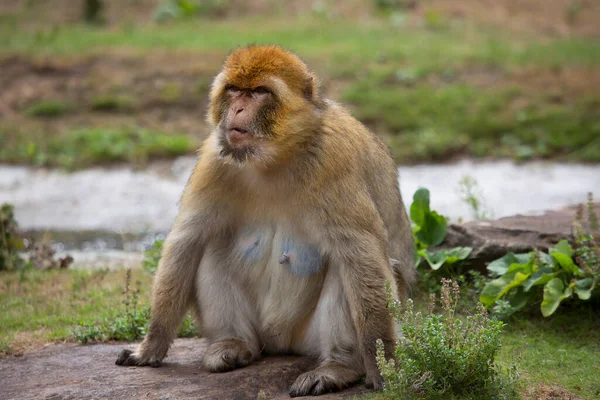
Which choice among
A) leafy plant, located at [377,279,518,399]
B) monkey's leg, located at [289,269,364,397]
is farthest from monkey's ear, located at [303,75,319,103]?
leafy plant, located at [377,279,518,399]

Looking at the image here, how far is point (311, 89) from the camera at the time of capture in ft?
17.5

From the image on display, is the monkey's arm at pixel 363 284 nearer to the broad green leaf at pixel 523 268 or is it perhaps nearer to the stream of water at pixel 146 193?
the broad green leaf at pixel 523 268

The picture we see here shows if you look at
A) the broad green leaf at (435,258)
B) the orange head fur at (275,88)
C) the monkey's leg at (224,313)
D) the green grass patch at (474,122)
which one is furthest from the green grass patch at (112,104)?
→ the orange head fur at (275,88)

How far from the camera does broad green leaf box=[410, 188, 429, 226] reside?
23.9ft

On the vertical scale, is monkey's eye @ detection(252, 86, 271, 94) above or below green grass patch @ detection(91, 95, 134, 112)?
above

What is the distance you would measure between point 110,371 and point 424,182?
7064 millimetres

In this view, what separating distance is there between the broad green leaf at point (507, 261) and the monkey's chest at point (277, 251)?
186 cm

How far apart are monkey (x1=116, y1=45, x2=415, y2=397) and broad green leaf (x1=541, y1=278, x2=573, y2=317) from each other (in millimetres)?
1183

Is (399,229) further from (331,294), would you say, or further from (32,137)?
(32,137)

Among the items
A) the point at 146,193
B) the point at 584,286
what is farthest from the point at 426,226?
the point at 146,193

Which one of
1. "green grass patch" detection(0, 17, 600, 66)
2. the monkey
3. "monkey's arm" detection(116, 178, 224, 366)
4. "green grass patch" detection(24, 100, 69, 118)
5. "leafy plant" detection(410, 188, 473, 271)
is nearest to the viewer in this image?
the monkey

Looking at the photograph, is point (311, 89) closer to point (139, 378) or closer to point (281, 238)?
point (281, 238)

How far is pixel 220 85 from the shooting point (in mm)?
5133

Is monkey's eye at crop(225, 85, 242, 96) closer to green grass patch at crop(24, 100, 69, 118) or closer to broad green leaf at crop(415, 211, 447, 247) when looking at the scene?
broad green leaf at crop(415, 211, 447, 247)
